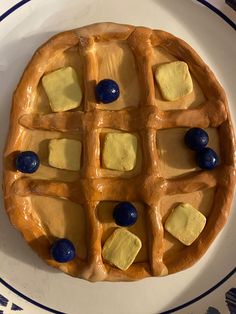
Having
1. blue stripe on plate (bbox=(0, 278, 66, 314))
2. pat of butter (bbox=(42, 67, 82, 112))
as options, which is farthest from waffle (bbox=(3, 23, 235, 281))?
blue stripe on plate (bbox=(0, 278, 66, 314))

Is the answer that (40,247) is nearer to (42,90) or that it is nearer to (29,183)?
(29,183)

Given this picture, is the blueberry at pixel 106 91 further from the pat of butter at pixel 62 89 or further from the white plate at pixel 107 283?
the white plate at pixel 107 283

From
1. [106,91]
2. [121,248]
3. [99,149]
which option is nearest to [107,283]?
[121,248]

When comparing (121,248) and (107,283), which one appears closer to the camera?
(121,248)

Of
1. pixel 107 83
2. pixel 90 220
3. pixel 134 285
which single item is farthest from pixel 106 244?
pixel 107 83

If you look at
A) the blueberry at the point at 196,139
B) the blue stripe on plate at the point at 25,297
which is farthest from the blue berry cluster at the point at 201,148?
the blue stripe on plate at the point at 25,297

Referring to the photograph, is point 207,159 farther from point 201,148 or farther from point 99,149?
point 99,149
